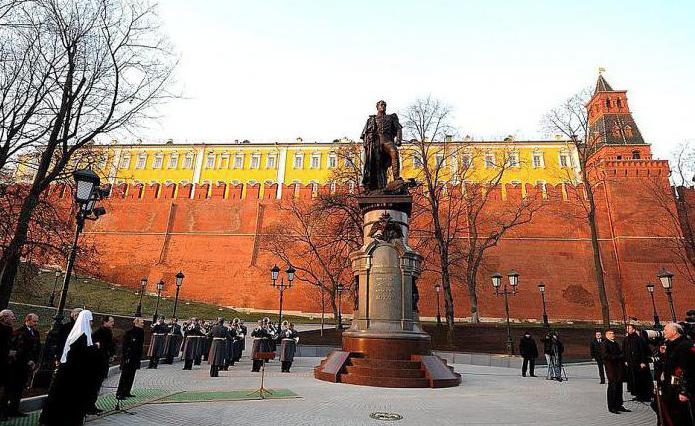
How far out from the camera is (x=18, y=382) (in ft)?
18.8

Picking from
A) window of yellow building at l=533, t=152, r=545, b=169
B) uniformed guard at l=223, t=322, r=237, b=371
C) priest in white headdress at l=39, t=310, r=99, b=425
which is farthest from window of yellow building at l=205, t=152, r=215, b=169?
priest in white headdress at l=39, t=310, r=99, b=425

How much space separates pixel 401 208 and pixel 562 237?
34.8m

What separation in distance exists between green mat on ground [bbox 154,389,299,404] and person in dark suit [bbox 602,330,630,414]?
219 inches

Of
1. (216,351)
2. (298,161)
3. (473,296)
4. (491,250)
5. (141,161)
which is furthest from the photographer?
(141,161)

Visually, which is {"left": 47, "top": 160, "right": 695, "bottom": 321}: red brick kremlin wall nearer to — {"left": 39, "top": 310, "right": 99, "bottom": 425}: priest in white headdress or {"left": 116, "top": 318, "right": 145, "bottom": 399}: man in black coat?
{"left": 116, "top": 318, "right": 145, "bottom": 399}: man in black coat

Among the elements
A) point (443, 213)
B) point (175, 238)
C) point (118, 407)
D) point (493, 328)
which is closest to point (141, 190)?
point (175, 238)

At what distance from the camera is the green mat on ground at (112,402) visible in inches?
216

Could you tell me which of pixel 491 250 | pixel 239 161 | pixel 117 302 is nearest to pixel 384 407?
pixel 117 302

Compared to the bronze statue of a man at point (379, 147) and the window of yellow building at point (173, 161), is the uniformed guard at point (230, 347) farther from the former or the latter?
the window of yellow building at point (173, 161)

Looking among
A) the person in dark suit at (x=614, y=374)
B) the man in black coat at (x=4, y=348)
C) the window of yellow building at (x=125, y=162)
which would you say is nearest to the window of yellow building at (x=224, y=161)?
the window of yellow building at (x=125, y=162)

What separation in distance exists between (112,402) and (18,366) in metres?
1.97

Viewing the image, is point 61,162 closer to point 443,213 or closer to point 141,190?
point 443,213

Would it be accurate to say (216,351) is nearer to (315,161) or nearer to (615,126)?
(315,161)

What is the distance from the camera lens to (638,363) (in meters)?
8.34
